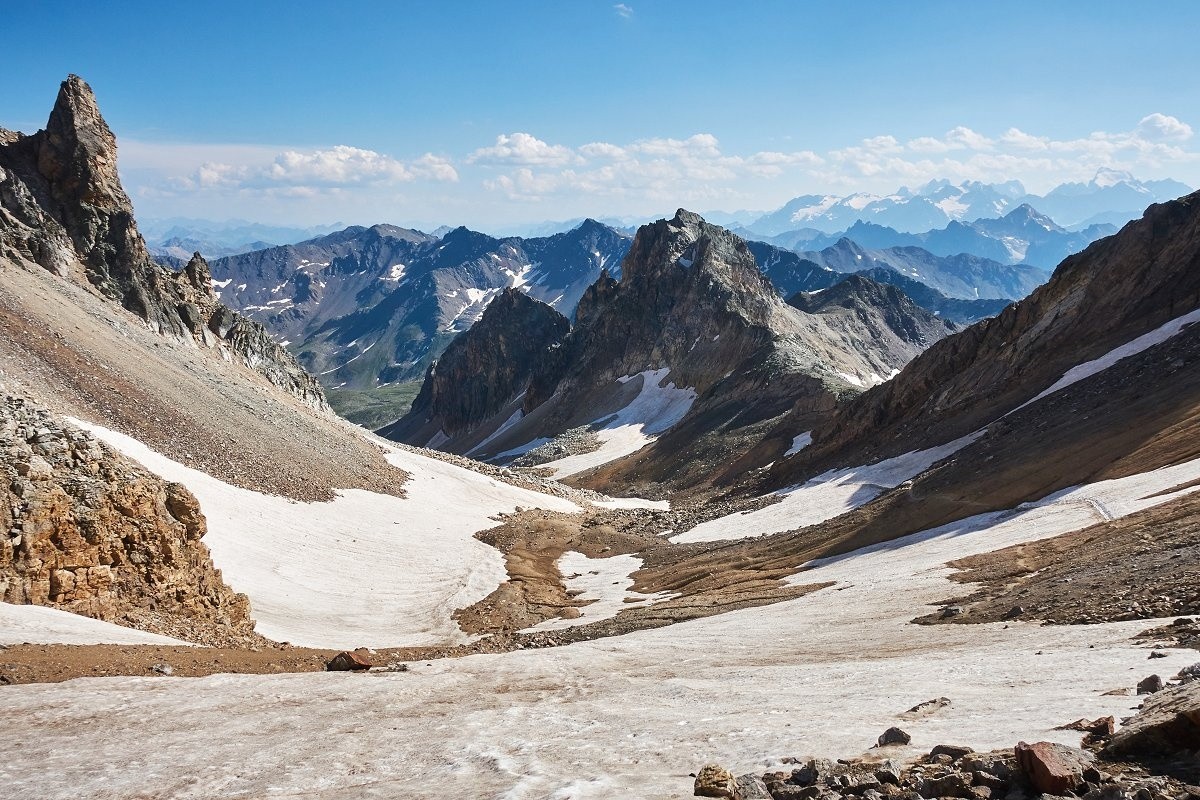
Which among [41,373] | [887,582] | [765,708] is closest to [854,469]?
[887,582]

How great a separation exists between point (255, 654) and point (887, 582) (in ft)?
69.0

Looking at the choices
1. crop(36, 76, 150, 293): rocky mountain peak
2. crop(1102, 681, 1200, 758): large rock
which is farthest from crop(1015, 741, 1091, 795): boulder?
crop(36, 76, 150, 293): rocky mountain peak

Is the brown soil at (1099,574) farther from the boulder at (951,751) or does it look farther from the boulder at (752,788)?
the boulder at (752,788)

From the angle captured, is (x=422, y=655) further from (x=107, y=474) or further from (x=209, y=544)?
(x=209, y=544)

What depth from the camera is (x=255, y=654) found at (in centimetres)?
2169

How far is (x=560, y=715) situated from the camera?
1600 cm

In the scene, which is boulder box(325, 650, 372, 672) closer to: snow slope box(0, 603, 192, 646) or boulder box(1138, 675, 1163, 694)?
snow slope box(0, 603, 192, 646)

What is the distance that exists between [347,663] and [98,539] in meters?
9.37

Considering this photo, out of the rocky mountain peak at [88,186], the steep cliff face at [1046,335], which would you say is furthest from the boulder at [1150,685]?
the rocky mountain peak at [88,186]

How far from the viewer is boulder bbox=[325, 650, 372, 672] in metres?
20.7

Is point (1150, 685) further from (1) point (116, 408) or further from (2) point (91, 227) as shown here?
(2) point (91, 227)

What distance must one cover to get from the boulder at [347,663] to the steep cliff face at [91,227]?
58.9 m

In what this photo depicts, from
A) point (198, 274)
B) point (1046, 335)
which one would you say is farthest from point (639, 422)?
point (1046, 335)

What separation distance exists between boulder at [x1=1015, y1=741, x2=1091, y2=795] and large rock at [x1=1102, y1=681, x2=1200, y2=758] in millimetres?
657
